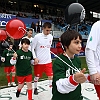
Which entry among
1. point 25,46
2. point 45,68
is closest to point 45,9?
point 45,68

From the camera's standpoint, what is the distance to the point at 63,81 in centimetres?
177

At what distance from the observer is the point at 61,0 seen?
2659 centimetres

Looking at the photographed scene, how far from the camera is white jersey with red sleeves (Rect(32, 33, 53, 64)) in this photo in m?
4.92

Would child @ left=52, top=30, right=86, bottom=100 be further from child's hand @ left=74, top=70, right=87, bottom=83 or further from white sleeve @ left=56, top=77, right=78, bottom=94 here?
child's hand @ left=74, top=70, right=87, bottom=83

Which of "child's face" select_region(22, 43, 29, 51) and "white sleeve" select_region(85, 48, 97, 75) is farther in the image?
"child's face" select_region(22, 43, 29, 51)

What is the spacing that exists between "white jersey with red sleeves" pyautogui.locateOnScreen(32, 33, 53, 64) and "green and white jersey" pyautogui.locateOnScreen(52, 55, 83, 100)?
266 centimetres

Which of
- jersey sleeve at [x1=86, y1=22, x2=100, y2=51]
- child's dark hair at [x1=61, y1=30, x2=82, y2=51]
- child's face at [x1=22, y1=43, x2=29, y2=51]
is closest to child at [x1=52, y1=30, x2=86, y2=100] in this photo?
child's dark hair at [x1=61, y1=30, x2=82, y2=51]

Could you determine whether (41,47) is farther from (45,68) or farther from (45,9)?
(45,9)

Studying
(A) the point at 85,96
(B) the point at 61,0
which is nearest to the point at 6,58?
(A) the point at 85,96

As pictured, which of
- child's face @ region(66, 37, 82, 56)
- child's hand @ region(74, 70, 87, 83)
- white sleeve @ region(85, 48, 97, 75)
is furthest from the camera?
white sleeve @ region(85, 48, 97, 75)

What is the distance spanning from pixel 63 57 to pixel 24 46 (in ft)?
7.81

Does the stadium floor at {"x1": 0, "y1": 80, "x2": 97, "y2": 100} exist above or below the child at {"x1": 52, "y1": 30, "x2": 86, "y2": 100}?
below

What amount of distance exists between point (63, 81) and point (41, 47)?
10.6ft

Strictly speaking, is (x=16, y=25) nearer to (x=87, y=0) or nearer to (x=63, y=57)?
(x=63, y=57)
